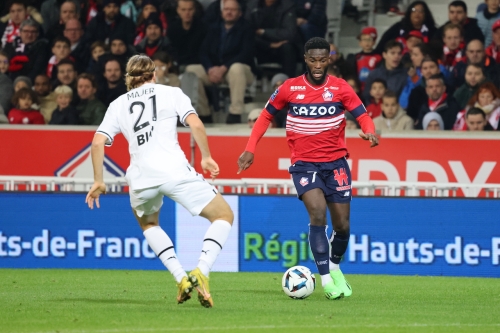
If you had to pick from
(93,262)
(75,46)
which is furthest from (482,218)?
(75,46)

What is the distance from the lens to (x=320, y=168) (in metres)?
9.20

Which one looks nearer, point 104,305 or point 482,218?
point 104,305

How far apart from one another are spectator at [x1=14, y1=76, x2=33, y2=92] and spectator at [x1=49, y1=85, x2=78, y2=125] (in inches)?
27.9

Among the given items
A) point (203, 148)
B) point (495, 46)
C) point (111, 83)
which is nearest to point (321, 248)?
point (203, 148)

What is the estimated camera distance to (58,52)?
17.3 metres

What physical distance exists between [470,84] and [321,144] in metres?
6.35

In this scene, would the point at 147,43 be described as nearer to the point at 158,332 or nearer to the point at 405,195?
the point at 405,195

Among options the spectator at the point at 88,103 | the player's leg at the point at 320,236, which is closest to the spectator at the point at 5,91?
the spectator at the point at 88,103

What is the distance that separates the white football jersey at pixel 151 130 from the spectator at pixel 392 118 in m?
6.96

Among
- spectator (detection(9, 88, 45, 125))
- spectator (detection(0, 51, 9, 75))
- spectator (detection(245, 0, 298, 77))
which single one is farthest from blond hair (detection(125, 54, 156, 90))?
spectator (detection(0, 51, 9, 75))

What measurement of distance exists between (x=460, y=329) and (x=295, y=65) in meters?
9.74

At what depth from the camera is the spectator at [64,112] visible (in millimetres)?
16016

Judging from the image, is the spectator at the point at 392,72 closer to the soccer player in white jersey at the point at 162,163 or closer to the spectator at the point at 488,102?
the spectator at the point at 488,102

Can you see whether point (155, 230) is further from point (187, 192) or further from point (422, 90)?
point (422, 90)
